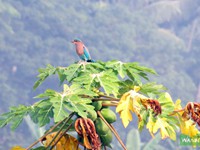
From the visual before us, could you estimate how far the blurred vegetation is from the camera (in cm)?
Result: 2477

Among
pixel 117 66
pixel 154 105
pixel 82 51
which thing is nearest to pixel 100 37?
pixel 82 51

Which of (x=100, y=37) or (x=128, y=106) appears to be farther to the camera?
(x=100, y=37)

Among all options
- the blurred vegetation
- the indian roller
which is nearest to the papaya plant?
the indian roller

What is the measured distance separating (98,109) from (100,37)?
2595 centimetres

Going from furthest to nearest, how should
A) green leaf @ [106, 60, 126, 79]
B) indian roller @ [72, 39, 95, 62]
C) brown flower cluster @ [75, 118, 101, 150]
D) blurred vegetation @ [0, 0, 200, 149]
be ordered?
blurred vegetation @ [0, 0, 200, 149] < indian roller @ [72, 39, 95, 62] < green leaf @ [106, 60, 126, 79] < brown flower cluster @ [75, 118, 101, 150]

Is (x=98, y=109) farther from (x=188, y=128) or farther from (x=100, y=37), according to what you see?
(x=100, y=37)

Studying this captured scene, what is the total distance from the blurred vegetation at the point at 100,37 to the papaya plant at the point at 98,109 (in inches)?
805

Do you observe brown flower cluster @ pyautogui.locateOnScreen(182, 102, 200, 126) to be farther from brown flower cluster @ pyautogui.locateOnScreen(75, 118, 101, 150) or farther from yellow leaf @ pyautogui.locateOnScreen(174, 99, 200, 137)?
brown flower cluster @ pyautogui.locateOnScreen(75, 118, 101, 150)

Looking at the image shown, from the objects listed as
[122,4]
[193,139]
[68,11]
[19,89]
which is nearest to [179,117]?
[193,139]

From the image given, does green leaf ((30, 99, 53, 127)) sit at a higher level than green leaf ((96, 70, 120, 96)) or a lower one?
lower

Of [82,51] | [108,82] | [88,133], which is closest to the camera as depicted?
[88,133]

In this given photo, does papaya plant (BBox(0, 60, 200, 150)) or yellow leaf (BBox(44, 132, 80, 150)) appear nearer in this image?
papaya plant (BBox(0, 60, 200, 150))

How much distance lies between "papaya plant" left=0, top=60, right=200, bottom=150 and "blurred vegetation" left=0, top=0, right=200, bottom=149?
67.1 feet

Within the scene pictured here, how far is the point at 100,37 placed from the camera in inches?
1091
